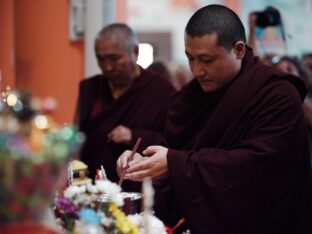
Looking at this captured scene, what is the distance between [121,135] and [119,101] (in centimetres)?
20

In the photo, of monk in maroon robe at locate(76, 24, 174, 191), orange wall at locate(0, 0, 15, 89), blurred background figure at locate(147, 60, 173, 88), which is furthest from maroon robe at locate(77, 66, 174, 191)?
orange wall at locate(0, 0, 15, 89)

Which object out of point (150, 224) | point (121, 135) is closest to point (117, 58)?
point (121, 135)

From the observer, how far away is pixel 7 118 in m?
0.98

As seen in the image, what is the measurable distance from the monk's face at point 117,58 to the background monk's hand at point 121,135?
0.78ft

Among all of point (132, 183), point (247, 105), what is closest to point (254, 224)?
point (247, 105)

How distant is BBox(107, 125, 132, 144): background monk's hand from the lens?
9.17ft

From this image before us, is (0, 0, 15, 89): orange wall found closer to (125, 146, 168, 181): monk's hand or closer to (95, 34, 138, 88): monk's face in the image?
(95, 34, 138, 88): monk's face

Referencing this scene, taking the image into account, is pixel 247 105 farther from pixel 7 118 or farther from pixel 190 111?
pixel 7 118

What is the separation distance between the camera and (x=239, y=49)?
2057 millimetres

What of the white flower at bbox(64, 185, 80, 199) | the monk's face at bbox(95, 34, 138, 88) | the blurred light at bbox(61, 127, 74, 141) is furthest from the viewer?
the monk's face at bbox(95, 34, 138, 88)

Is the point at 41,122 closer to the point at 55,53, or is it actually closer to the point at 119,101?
the point at 119,101

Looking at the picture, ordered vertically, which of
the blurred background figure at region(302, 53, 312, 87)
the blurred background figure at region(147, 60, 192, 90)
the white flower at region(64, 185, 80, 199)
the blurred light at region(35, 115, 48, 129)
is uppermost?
the blurred light at region(35, 115, 48, 129)

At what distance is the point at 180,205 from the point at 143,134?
35.7 inches

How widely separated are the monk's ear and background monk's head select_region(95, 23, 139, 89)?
95 cm
